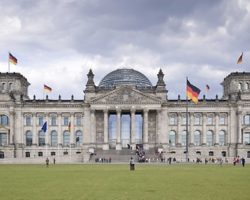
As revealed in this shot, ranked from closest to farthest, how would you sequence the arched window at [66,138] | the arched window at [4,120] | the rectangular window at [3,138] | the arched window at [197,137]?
the rectangular window at [3,138] → the arched window at [4,120] → the arched window at [66,138] → the arched window at [197,137]

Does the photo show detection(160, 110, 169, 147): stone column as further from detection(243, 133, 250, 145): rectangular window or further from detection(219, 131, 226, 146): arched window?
detection(243, 133, 250, 145): rectangular window

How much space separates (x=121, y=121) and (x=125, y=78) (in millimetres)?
18041

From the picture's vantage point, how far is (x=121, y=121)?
5374 inches

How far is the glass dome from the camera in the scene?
14725 centimetres

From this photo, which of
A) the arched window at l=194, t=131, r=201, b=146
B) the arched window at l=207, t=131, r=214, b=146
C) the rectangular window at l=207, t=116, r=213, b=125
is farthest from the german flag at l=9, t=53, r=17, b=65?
the arched window at l=207, t=131, r=214, b=146

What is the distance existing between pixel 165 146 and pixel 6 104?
48698 millimetres

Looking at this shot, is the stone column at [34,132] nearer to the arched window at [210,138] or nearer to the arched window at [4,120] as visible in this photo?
the arched window at [4,120]

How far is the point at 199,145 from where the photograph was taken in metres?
134

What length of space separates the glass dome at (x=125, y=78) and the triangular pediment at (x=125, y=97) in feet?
51.6

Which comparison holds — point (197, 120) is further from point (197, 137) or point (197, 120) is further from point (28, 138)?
point (28, 138)

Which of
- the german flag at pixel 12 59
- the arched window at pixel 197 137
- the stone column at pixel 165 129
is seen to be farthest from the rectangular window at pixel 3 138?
the arched window at pixel 197 137

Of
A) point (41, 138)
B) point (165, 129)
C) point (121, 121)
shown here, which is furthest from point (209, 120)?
point (41, 138)

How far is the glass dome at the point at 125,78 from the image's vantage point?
5797 inches

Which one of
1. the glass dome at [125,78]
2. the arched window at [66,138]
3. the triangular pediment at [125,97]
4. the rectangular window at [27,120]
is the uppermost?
the glass dome at [125,78]
